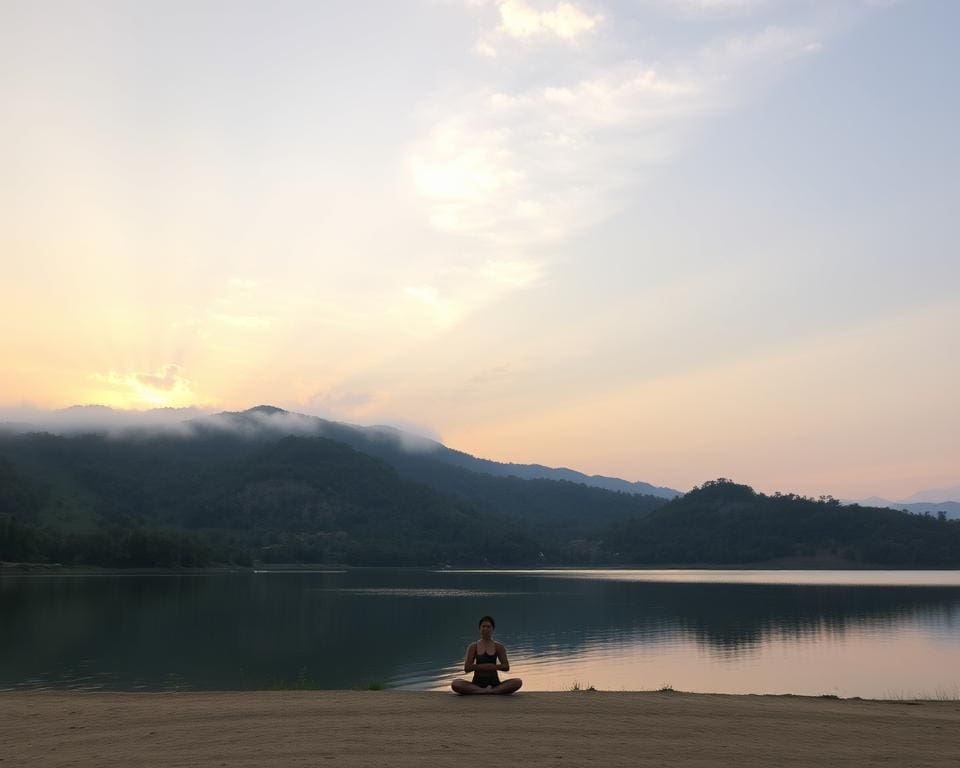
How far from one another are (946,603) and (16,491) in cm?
19171

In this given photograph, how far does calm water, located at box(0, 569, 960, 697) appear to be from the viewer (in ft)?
131

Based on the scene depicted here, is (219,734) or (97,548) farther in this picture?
(97,548)

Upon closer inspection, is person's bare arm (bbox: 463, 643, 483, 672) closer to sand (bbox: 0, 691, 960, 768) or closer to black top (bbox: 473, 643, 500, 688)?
black top (bbox: 473, 643, 500, 688)

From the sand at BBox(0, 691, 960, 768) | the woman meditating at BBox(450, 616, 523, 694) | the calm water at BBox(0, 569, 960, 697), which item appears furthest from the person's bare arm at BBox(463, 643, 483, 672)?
the calm water at BBox(0, 569, 960, 697)

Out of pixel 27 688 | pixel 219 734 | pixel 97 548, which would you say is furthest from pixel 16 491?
pixel 219 734

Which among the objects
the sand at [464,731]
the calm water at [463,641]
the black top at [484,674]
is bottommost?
the calm water at [463,641]

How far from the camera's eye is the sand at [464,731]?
12.8m

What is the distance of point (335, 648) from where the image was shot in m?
53.7

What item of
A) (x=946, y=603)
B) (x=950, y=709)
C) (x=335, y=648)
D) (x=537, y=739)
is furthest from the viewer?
(x=946, y=603)

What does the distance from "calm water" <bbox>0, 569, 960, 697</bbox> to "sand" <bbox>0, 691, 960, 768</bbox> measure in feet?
51.1

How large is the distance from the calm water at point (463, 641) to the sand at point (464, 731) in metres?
15.6

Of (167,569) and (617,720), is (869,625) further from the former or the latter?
(167,569)

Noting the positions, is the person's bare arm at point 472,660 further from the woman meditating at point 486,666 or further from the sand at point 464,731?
the sand at point 464,731

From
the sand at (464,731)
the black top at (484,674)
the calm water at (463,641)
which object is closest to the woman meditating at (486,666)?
the black top at (484,674)
